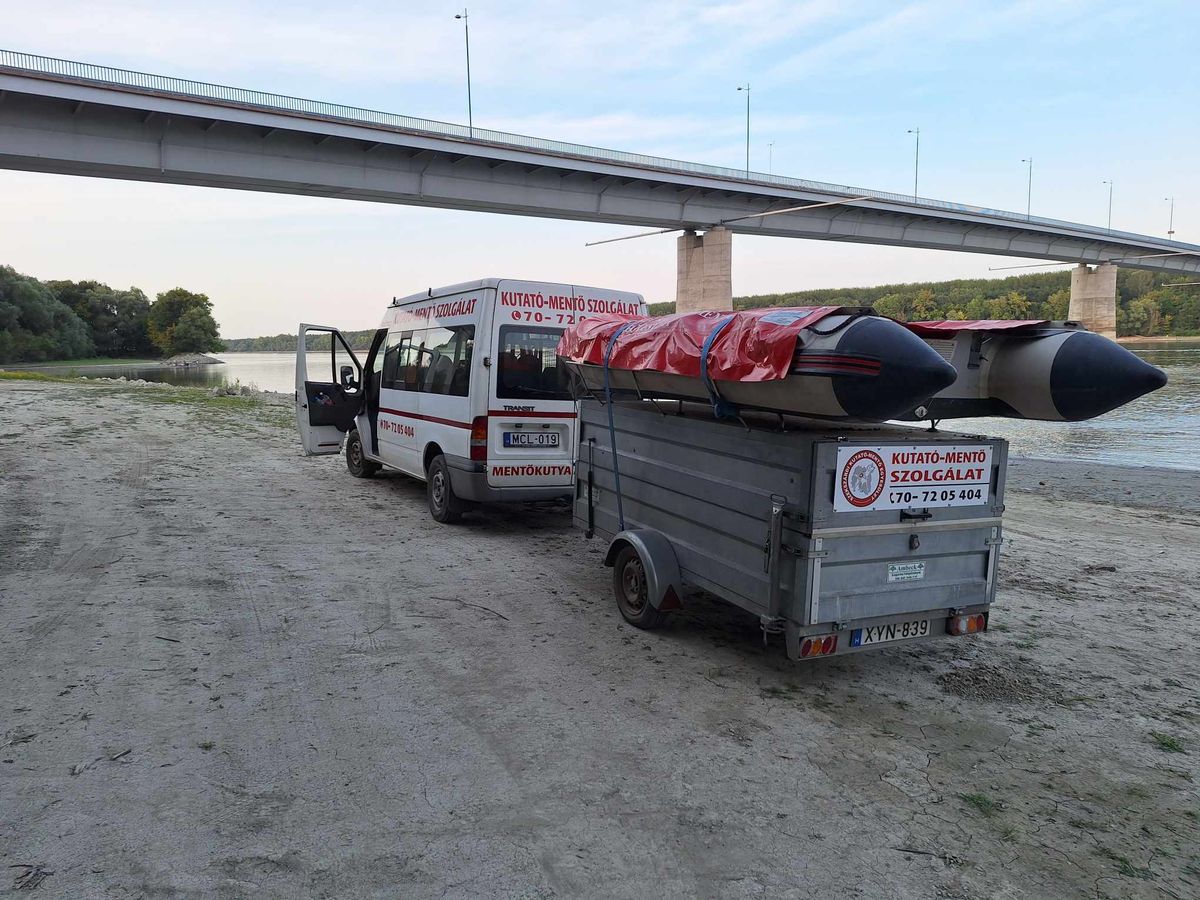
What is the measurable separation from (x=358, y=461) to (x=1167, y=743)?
1034 cm

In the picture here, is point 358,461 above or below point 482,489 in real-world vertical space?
below

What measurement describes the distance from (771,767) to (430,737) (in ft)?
5.33

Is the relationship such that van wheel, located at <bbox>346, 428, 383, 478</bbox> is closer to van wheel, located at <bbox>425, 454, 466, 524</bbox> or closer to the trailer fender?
van wheel, located at <bbox>425, 454, 466, 524</bbox>

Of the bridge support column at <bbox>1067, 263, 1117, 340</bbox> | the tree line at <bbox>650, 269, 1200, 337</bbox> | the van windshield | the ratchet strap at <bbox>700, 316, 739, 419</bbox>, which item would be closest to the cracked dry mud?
the ratchet strap at <bbox>700, 316, 739, 419</bbox>

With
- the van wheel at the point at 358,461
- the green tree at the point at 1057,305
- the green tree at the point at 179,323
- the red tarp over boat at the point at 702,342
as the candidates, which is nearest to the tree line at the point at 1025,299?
the green tree at the point at 1057,305

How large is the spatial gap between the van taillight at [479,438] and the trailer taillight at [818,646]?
456 centimetres

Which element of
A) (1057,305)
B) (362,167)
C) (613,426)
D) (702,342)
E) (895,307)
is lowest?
(613,426)

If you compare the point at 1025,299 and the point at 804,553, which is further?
the point at 1025,299

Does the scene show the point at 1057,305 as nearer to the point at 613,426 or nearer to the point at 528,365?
the point at 528,365

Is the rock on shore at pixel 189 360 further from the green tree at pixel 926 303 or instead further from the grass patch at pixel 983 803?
the grass patch at pixel 983 803

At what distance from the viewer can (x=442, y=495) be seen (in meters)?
8.86

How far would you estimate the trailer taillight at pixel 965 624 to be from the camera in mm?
4654

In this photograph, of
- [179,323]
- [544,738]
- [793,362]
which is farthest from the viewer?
[179,323]

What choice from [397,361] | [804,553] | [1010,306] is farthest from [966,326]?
[1010,306]
